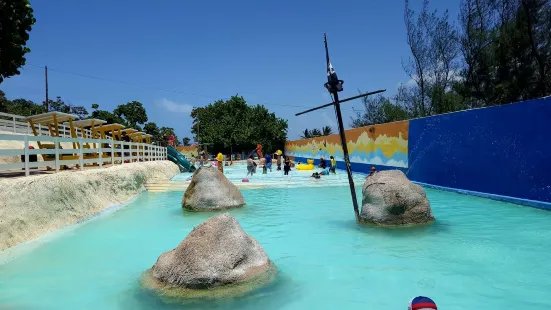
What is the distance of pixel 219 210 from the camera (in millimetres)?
11508

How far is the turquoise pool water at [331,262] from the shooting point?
496cm

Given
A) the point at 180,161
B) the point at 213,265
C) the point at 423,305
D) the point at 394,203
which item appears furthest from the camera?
the point at 180,161

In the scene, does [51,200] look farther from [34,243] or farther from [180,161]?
[180,161]

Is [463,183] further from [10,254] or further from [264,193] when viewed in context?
[10,254]

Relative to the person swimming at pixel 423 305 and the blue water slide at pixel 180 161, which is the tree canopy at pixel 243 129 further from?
the person swimming at pixel 423 305

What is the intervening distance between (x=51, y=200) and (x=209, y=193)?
3.94 metres

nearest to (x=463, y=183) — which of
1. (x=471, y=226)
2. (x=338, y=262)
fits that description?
(x=471, y=226)

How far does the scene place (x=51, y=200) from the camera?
9.20m

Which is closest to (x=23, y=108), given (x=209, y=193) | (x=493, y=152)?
(x=209, y=193)

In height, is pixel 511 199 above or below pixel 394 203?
below

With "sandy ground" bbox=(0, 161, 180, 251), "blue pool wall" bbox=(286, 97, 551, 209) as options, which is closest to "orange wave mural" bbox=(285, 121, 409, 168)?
"blue pool wall" bbox=(286, 97, 551, 209)

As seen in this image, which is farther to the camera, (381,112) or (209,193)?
(381,112)

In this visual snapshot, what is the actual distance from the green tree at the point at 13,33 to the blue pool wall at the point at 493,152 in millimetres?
16674

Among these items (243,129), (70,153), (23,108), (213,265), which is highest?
(23,108)
